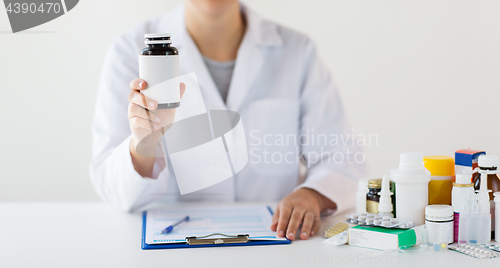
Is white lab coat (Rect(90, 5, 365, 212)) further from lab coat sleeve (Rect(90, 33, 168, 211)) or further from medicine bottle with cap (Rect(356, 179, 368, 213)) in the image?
medicine bottle with cap (Rect(356, 179, 368, 213))

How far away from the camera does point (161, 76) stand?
838mm

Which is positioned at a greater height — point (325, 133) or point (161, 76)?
point (161, 76)

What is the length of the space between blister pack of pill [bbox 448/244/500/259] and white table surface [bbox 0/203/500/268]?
1 cm

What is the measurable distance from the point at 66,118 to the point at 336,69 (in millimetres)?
1123

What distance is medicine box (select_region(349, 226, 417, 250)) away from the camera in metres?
0.83

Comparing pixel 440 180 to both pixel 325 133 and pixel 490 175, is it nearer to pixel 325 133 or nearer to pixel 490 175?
pixel 490 175

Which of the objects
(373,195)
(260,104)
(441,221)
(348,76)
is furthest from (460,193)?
(348,76)

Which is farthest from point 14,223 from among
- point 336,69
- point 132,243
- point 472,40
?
point 472,40

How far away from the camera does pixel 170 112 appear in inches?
36.9

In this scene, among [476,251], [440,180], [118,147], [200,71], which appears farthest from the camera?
[200,71]

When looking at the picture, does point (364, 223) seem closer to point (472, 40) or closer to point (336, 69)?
point (336, 69)

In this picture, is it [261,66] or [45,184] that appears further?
[45,184]

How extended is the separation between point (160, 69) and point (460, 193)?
602 millimetres

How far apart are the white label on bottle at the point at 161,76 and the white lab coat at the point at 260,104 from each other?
18.1 inches
